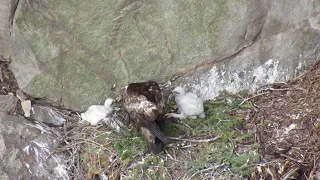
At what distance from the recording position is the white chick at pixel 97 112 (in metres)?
4.73

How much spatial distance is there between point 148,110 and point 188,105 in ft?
1.47

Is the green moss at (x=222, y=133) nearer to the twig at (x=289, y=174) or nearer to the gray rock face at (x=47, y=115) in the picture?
the twig at (x=289, y=174)

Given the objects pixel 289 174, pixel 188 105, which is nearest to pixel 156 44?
pixel 188 105

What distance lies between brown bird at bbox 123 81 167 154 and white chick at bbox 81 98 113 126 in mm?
225

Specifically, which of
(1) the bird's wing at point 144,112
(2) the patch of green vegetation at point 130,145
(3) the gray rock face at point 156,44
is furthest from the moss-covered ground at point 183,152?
(3) the gray rock face at point 156,44

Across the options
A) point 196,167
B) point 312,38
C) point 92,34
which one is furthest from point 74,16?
point 312,38

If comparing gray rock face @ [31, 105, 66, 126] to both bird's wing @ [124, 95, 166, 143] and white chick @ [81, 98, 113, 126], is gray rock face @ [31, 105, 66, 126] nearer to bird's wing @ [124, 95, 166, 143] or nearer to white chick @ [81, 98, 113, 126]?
white chick @ [81, 98, 113, 126]

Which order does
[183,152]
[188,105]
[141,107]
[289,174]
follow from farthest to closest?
[188,105] → [183,152] → [141,107] → [289,174]

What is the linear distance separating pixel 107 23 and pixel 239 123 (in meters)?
1.11

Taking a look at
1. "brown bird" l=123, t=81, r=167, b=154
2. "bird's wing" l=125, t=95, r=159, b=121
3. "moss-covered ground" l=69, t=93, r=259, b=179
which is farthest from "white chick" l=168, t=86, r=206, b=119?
"bird's wing" l=125, t=95, r=159, b=121

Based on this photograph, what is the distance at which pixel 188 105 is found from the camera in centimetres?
471

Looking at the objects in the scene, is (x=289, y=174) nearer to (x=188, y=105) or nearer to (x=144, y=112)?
(x=188, y=105)

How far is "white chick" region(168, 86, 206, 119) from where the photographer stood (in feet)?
15.4

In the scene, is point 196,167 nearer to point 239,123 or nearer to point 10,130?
point 239,123
